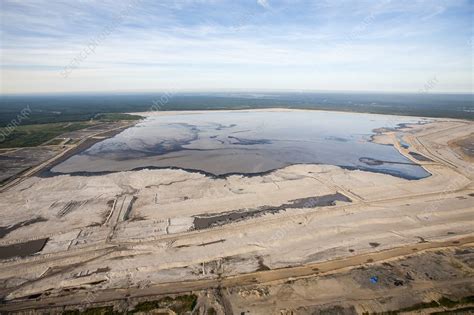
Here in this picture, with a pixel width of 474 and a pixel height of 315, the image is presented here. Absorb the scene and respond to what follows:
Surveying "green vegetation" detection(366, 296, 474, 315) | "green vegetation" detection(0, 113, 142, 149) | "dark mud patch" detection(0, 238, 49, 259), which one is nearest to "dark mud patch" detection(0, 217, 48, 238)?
"dark mud patch" detection(0, 238, 49, 259)

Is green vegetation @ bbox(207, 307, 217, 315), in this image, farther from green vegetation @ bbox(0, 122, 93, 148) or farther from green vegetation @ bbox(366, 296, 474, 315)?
green vegetation @ bbox(0, 122, 93, 148)

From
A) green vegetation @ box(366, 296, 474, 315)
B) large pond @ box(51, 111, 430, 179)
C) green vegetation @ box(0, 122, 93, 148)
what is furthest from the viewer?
green vegetation @ box(0, 122, 93, 148)

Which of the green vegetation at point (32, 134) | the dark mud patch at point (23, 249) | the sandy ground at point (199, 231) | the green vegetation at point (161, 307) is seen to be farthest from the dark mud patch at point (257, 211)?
the green vegetation at point (32, 134)

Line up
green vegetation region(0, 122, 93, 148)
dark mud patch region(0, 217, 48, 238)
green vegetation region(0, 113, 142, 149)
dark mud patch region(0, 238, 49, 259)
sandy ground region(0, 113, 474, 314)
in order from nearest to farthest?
sandy ground region(0, 113, 474, 314)
dark mud patch region(0, 238, 49, 259)
dark mud patch region(0, 217, 48, 238)
green vegetation region(0, 122, 93, 148)
green vegetation region(0, 113, 142, 149)

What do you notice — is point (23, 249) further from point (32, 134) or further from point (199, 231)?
point (32, 134)

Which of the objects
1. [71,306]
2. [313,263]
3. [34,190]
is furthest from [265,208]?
[34,190]

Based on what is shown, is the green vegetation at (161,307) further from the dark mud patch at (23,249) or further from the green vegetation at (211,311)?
the dark mud patch at (23,249)

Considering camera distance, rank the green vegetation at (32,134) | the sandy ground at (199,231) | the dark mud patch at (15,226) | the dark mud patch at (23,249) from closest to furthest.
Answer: the sandy ground at (199,231)
the dark mud patch at (23,249)
the dark mud patch at (15,226)
the green vegetation at (32,134)

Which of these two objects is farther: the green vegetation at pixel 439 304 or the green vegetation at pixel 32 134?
the green vegetation at pixel 32 134

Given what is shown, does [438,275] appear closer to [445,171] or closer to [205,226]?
[205,226]
